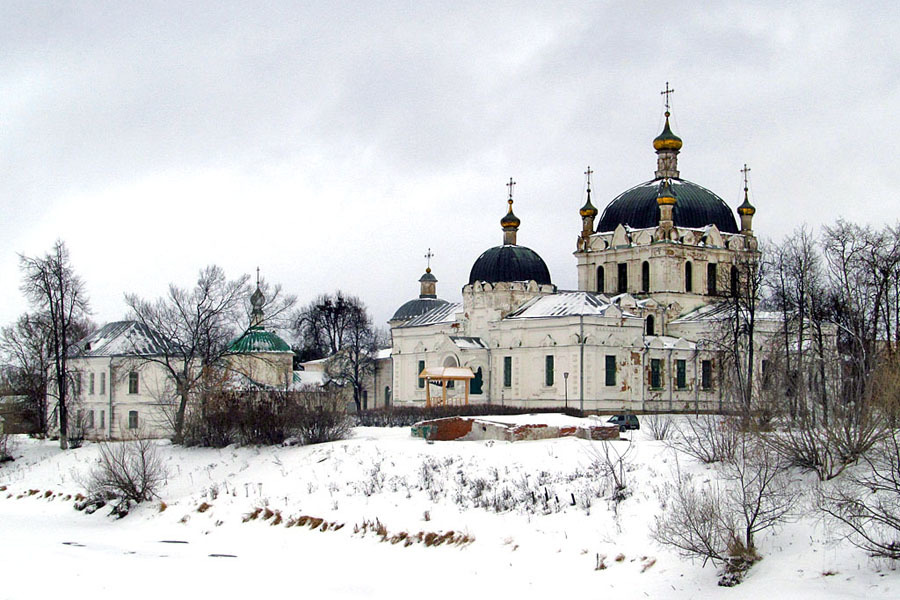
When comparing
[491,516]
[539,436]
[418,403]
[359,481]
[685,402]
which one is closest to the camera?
[491,516]

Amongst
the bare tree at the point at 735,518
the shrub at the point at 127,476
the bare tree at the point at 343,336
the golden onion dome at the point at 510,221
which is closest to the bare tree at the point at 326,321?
the bare tree at the point at 343,336

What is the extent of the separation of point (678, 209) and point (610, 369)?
11.4 meters

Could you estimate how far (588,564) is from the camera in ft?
70.3

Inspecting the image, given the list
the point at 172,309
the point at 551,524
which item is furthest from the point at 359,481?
the point at 172,309

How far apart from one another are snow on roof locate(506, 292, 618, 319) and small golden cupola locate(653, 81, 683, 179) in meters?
9.61

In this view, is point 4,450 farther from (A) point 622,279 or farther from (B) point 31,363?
(A) point 622,279

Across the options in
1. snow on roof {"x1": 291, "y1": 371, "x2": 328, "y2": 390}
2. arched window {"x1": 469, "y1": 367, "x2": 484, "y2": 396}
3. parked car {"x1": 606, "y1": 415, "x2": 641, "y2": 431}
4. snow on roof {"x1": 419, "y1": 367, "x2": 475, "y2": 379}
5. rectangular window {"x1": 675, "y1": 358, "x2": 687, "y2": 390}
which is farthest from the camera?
snow on roof {"x1": 291, "y1": 371, "x2": 328, "y2": 390}

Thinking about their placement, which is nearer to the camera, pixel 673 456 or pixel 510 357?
pixel 673 456

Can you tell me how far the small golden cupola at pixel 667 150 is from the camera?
6156 centimetres

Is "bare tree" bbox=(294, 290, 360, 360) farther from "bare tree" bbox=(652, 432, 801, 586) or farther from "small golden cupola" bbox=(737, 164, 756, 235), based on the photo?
"bare tree" bbox=(652, 432, 801, 586)

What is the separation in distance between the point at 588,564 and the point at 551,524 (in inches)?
98.4

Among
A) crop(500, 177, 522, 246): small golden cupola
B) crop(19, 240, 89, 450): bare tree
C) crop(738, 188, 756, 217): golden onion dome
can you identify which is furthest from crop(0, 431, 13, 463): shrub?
crop(738, 188, 756, 217): golden onion dome

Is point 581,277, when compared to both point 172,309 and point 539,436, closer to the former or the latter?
point 172,309

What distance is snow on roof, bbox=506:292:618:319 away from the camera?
52.4 m
